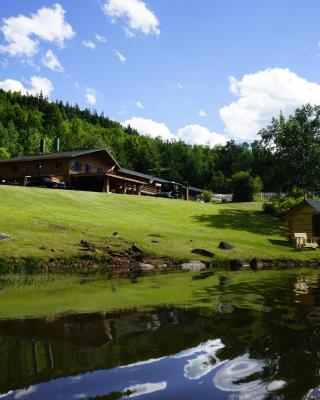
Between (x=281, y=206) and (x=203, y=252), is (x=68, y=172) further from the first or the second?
Answer: (x=203, y=252)

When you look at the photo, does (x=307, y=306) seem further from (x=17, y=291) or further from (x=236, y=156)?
(x=236, y=156)

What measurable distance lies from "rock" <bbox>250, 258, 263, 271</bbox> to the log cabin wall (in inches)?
591

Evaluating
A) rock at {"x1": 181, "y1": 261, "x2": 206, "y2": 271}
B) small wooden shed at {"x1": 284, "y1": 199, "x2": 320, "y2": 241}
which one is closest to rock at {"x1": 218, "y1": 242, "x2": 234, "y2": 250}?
rock at {"x1": 181, "y1": 261, "x2": 206, "y2": 271}

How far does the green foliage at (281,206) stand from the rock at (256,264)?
30.1m

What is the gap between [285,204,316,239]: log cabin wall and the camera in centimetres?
4584

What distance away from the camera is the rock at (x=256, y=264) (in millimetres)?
30250

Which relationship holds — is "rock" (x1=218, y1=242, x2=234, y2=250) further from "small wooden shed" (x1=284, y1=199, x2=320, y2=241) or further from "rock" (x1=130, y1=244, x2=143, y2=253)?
"small wooden shed" (x1=284, y1=199, x2=320, y2=241)

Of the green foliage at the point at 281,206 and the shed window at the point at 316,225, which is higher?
the green foliage at the point at 281,206

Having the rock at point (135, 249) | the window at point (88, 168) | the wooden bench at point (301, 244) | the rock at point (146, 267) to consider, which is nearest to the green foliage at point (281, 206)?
the wooden bench at point (301, 244)

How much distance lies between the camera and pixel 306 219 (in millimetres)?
46312

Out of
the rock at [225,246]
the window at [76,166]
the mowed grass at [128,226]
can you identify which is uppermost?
the window at [76,166]

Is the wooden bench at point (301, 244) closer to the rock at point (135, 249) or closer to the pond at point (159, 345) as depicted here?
the rock at point (135, 249)

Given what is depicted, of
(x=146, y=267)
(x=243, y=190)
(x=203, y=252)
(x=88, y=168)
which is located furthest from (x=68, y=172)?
(x=146, y=267)

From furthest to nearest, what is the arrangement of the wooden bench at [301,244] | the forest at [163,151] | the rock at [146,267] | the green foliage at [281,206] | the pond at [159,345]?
the forest at [163,151]
the green foliage at [281,206]
the wooden bench at [301,244]
the rock at [146,267]
the pond at [159,345]
